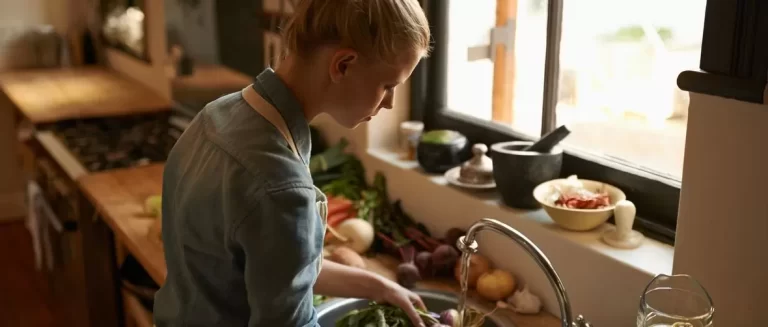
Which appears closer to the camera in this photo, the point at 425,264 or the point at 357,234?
the point at 425,264

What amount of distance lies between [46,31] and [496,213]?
349cm

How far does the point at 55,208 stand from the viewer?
256 centimetres

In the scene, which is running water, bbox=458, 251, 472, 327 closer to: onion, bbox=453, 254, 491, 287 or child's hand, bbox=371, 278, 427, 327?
child's hand, bbox=371, 278, 427, 327

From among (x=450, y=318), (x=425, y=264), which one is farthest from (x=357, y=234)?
(x=450, y=318)

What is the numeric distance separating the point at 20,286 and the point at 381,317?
2.81 m

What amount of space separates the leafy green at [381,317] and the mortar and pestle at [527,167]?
34cm

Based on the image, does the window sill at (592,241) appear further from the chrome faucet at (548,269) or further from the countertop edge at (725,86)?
the countertop edge at (725,86)

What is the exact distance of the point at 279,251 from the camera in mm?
918

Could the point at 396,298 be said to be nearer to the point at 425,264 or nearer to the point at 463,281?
the point at 463,281

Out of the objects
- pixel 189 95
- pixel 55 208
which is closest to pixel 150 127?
pixel 189 95

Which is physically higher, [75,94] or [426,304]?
[75,94]

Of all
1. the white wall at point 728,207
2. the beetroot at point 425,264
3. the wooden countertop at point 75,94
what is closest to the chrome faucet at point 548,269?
the white wall at point 728,207

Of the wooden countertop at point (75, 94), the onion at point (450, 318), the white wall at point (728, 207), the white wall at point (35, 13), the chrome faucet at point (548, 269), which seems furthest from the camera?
the white wall at point (35, 13)

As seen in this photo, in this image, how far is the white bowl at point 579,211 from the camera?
1.39 meters
